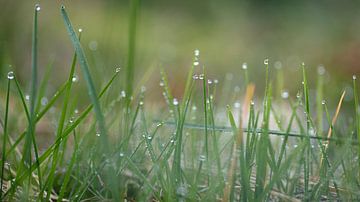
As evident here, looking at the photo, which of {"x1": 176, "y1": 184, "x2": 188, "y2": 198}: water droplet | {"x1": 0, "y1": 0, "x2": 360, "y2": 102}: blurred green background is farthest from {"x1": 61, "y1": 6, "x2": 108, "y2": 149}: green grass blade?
{"x1": 0, "y1": 0, "x2": 360, "y2": 102}: blurred green background

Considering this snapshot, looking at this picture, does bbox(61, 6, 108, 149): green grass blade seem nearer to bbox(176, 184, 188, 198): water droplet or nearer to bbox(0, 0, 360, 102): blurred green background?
bbox(176, 184, 188, 198): water droplet

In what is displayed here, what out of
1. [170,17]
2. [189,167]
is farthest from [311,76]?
[189,167]

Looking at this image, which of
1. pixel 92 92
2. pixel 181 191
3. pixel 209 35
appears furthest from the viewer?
pixel 209 35

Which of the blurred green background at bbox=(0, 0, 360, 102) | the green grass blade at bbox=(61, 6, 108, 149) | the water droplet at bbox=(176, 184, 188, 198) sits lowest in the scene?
the water droplet at bbox=(176, 184, 188, 198)

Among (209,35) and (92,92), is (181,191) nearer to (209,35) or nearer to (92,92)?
(92,92)

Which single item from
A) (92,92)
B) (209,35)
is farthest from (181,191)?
(209,35)

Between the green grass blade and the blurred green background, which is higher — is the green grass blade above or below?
below

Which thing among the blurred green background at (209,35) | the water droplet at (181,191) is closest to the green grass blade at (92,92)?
the water droplet at (181,191)

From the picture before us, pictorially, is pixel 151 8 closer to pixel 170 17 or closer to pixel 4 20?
pixel 170 17

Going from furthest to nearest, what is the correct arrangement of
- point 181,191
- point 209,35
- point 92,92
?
point 209,35 < point 181,191 < point 92,92
